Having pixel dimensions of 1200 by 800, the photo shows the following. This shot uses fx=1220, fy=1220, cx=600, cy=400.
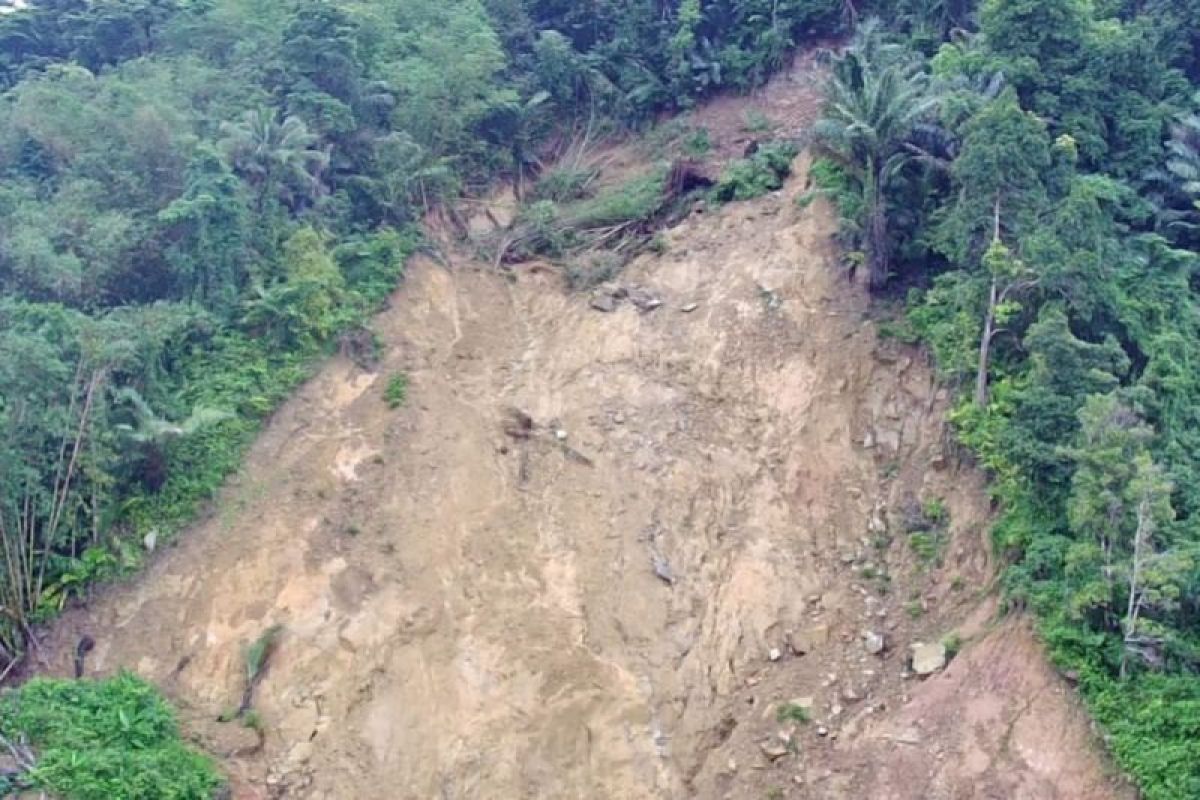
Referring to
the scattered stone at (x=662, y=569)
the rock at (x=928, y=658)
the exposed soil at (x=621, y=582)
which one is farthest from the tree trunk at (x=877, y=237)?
the rock at (x=928, y=658)

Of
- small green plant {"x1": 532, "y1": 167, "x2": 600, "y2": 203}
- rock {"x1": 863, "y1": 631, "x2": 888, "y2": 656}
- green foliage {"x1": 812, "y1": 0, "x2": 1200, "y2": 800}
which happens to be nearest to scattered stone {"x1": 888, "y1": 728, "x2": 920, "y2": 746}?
rock {"x1": 863, "y1": 631, "x2": 888, "y2": 656}

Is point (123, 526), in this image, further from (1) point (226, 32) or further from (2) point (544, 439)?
(1) point (226, 32)

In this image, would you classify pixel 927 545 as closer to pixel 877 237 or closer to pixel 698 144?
pixel 877 237

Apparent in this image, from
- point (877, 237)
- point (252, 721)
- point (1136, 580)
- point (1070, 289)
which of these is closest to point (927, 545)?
point (1136, 580)

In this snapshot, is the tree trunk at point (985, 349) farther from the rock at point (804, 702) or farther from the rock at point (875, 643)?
the rock at point (804, 702)

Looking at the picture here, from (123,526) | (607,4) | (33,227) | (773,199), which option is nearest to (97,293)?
(33,227)

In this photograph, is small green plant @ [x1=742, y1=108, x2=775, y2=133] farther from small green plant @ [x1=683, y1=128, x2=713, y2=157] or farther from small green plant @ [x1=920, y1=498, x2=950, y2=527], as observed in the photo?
small green plant @ [x1=920, y1=498, x2=950, y2=527]
